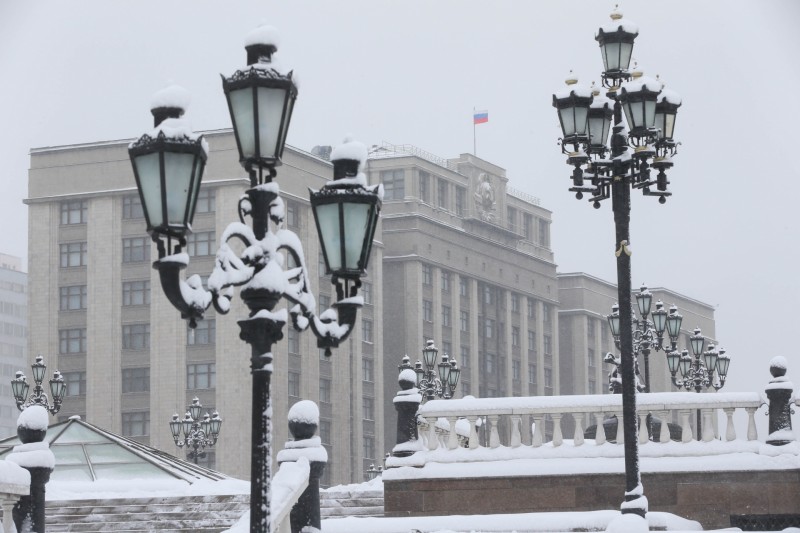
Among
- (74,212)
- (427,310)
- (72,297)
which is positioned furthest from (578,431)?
(427,310)

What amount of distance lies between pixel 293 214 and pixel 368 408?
14630 millimetres

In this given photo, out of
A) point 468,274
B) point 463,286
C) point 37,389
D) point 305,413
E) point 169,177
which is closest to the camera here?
point 169,177

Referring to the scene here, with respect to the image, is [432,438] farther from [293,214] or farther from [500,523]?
[293,214]

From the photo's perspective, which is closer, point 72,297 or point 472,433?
point 472,433

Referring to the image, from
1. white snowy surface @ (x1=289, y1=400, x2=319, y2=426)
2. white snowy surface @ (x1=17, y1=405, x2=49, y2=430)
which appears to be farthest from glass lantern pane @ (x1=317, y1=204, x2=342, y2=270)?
white snowy surface @ (x1=17, y1=405, x2=49, y2=430)

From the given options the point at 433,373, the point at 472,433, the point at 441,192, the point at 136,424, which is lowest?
the point at 136,424

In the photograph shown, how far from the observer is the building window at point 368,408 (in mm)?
95344

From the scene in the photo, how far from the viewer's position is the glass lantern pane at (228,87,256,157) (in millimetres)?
8180

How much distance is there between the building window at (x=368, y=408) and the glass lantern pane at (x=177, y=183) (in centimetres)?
8778

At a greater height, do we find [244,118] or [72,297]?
[72,297]

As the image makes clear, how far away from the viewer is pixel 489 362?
367 feet

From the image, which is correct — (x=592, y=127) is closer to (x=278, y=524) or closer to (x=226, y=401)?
(x=278, y=524)

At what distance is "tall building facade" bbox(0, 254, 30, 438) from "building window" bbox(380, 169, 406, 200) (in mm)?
57864

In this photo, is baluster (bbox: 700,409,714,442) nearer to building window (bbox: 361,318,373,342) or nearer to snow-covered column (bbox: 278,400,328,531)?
snow-covered column (bbox: 278,400,328,531)
